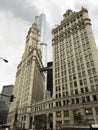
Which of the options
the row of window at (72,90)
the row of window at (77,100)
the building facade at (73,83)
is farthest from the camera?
the row of window at (72,90)

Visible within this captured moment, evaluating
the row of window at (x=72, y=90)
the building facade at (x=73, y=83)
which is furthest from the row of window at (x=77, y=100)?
the row of window at (x=72, y=90)

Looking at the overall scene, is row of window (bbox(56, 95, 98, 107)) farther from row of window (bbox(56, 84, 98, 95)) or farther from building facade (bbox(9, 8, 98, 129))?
row of window (bbox(56, 84, 98, 95))

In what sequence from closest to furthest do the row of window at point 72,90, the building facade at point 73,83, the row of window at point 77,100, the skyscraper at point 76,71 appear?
1. the row of window at point 77,100
2. the skyscraper at point 76,71
3. the building facade at point 73,83
4. the row of window at point 72,90

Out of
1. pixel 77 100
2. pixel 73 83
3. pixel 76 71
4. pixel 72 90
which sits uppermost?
pixel 76 71

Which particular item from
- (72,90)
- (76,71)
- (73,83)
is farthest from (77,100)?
(76,71)

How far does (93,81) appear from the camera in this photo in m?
54.8

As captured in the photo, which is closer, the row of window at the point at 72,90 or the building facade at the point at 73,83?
the building facade at the point at 73,83

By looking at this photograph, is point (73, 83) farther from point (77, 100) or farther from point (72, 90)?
point (77, 100)

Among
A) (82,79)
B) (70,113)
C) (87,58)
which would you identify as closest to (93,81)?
(82,79)

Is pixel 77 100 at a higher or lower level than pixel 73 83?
lower

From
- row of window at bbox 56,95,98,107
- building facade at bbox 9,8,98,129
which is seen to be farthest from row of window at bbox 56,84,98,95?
row of window at bbox 56,95,98,107

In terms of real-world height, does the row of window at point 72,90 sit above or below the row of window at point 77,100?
above

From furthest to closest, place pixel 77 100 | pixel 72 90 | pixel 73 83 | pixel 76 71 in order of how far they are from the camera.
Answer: pixel 76 71
pixel 73 83
pixel 72 90
pixel 77 100

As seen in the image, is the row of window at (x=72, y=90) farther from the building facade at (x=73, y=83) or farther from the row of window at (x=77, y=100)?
the row of window at (x=77, y=100)
